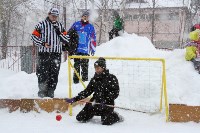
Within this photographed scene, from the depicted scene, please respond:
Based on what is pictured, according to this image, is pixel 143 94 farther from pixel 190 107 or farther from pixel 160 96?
pixel 190 107

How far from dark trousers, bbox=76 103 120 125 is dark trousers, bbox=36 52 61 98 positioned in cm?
118

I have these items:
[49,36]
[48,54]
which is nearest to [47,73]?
[48,54]

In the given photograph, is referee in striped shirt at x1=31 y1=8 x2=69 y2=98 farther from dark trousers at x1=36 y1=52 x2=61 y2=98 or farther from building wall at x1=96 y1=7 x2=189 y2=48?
building wall at x1=96 y1=7 x2=189 y2=48

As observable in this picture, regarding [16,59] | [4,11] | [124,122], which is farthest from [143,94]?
[4,11]

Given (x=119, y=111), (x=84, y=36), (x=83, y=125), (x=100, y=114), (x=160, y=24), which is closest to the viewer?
(x=83, y=125)

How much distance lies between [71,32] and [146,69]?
1.92m

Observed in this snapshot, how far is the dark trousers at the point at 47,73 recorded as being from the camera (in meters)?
7.01

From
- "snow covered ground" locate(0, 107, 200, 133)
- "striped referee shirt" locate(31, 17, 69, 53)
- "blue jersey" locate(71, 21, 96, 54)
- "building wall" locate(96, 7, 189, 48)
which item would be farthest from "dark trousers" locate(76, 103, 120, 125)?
"building wall" locate(96, 7, 189, 48)

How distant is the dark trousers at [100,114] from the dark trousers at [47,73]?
1.18m

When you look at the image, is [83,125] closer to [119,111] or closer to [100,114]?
[100,114]

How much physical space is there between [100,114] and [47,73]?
62.1 inches

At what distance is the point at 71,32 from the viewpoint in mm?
8078

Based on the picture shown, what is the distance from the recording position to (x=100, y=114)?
605 cm

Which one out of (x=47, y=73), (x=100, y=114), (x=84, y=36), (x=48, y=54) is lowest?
(x=100, y=114)
